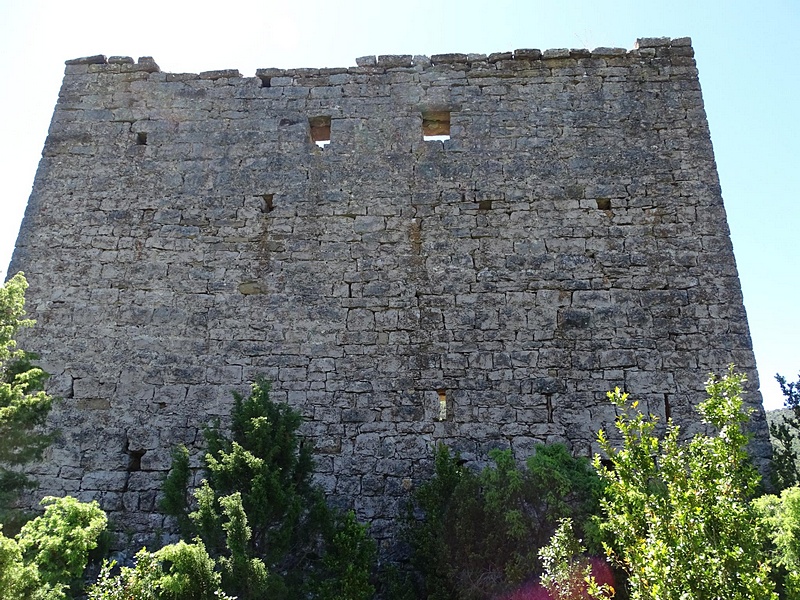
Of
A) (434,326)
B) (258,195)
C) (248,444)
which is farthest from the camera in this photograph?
(258,195)

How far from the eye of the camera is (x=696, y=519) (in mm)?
3375

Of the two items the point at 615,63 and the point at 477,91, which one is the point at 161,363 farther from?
the point at 615,63

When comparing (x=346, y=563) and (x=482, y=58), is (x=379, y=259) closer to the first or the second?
(x=482, y=58)

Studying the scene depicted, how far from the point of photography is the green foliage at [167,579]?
4.09 m

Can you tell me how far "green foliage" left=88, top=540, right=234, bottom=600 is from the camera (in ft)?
13.4

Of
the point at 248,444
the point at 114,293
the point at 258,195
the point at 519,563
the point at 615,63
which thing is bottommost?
the point at 519,563

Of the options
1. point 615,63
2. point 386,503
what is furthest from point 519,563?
point 615,63

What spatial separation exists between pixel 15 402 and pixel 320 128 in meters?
4.28

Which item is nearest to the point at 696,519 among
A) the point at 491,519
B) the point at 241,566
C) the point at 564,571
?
the point at 564,571

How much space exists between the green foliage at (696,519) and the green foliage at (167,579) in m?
2.51

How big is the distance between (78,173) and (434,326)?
4.38 meters

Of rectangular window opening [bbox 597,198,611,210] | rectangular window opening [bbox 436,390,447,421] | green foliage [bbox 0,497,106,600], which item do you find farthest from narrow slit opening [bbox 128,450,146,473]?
rectangular window opening [bbox 597,198,611,210]

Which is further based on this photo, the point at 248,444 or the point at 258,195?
the point at 258,195

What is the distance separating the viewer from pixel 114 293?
6.96m
